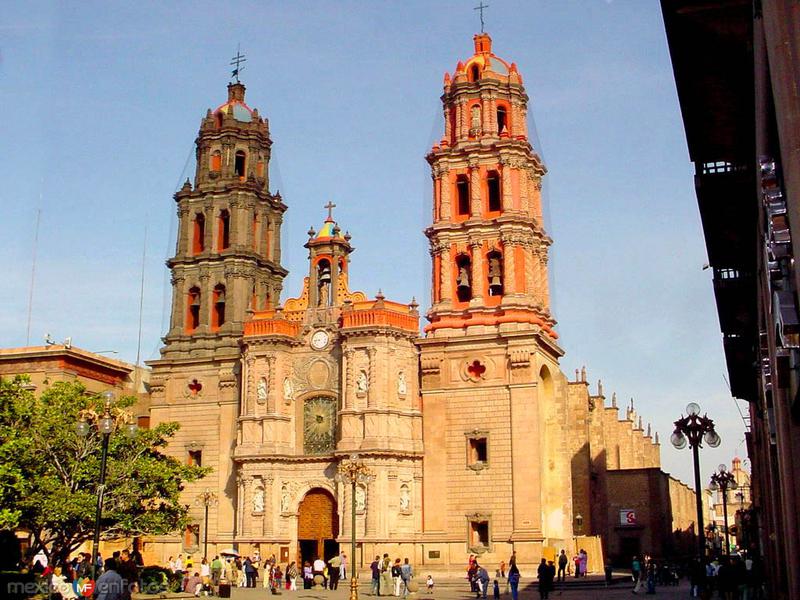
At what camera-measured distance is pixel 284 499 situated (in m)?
49.7

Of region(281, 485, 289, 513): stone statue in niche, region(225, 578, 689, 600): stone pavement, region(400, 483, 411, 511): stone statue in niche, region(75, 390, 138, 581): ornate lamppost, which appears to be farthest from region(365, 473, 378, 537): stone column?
region(75, 390, 138, 581): ornate lamppost

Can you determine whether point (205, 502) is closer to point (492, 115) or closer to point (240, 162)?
point (240, 162)

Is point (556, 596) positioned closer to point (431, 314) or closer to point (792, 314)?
point (431, 314)

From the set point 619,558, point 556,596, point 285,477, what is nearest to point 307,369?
point 285,477

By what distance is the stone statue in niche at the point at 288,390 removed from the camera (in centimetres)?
5081

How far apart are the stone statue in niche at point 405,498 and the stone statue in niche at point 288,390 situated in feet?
25.4

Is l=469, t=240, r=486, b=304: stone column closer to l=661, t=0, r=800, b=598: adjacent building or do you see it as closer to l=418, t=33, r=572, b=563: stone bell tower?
l=418, t=33, r=572, b=563: stone bell tower


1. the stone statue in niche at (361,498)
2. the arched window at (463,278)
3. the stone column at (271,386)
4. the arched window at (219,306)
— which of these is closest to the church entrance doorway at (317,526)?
the stone statue in niche at (361,498)

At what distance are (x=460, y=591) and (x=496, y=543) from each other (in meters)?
4.58

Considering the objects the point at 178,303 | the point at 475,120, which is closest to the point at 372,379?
the point at 178,303

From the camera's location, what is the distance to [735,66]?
15.0 meters

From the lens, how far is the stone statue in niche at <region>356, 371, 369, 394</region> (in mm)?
48562

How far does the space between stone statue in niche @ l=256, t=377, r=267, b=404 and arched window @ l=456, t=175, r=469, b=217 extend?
13.7 metres

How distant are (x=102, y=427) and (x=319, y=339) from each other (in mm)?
24844
